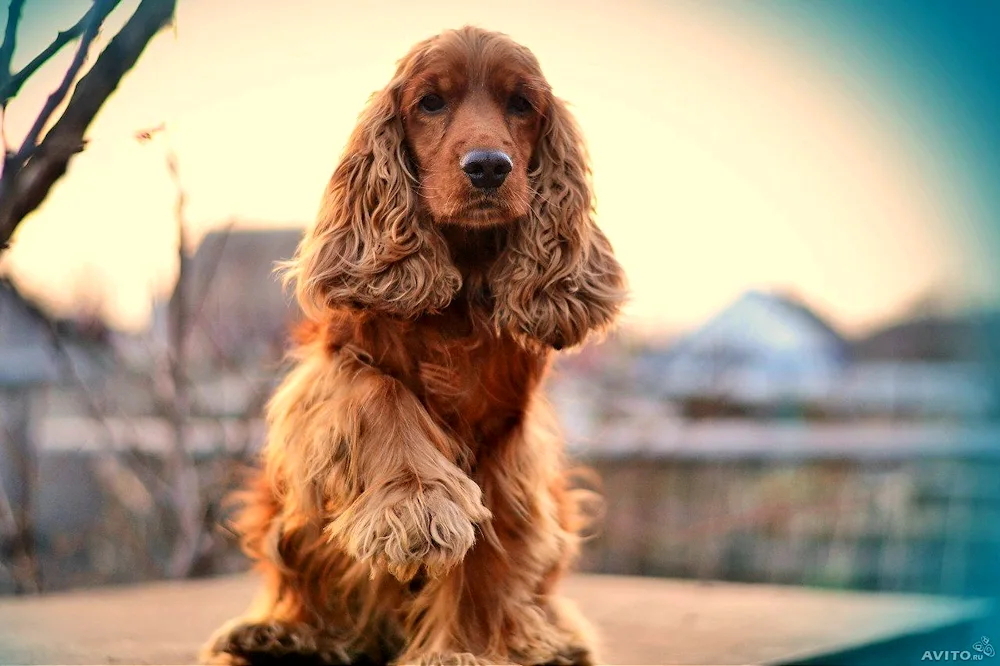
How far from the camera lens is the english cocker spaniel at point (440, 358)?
6.77 feet

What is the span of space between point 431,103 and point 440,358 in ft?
1.87

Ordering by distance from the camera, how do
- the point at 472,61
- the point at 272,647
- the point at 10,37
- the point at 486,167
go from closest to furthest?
the point at 10,37 → the point at 486,167 → the point at 472,61 → the point at 272,647

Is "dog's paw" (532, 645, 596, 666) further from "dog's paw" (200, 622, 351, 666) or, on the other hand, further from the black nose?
the black nose

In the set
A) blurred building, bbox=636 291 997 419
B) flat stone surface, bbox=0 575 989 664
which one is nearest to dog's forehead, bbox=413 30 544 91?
flat stone surface, bbox=0 575 989 664

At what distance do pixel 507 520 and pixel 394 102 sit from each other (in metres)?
1.03

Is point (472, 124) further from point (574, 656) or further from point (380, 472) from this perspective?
point (574, 656)

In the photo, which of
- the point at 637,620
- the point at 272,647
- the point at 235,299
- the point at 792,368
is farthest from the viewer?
the point at 792,368

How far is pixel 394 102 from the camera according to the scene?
2.20 m

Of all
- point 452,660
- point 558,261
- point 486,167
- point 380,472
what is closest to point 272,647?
point 452,660

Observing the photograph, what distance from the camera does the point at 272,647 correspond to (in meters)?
2.44

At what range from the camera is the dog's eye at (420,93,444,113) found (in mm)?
2125

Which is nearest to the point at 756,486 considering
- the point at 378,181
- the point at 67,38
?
the point at 378,181

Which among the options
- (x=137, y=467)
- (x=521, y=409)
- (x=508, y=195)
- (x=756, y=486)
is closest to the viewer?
(x=508, y=195)

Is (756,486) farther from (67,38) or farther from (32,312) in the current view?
(67,38)
